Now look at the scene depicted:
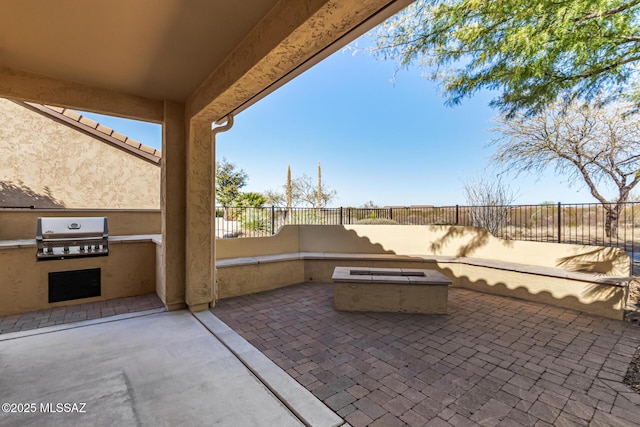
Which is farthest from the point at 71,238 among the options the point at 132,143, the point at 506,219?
the point at 506,219

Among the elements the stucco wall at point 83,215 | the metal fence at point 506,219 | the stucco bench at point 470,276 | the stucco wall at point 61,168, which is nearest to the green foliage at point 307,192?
the metal fence at point 506,219

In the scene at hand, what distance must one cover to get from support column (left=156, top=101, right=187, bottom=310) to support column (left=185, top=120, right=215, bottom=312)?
0.44 feet

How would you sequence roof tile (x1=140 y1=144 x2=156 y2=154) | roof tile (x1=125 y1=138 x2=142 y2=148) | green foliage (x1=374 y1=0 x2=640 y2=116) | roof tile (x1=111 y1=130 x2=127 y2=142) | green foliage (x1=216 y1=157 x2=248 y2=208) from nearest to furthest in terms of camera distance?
green foliage (x1=374 y1=0 x2=640 y2=116) < roof tile (x1=111 y1=130 x2=127 y2=142) < roof tile (x1=125 y1=138 x2=142 y2=148) < roof tile (x1=140 y1=144 x2=156 y2=154) < green foliage (x1=216 y1=157 x2=248 y2=208)

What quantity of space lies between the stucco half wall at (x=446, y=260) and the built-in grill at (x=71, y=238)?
5.78 ft

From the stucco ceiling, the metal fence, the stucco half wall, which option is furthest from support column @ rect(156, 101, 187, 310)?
the metal fence

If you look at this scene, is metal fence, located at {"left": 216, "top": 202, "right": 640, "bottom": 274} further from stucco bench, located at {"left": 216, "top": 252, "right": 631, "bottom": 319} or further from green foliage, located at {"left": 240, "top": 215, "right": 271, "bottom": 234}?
stucco bench, located at {"left": 216, "top": 252, "right": 631, "bottom": 319}

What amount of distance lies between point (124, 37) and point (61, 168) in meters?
5.96

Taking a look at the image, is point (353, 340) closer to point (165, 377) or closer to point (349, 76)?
point (165, 377)

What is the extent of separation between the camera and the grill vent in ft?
12.5

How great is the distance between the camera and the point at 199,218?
3.76m

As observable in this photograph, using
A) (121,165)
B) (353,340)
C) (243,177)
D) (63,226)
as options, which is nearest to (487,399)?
(353,340)

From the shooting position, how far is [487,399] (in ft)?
6.68

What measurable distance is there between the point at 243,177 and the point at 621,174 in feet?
51.5

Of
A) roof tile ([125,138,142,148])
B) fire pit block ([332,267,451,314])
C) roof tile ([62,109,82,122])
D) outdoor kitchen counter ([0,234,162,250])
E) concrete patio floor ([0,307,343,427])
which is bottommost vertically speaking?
concrete patio floor ([0,307,343,427])
